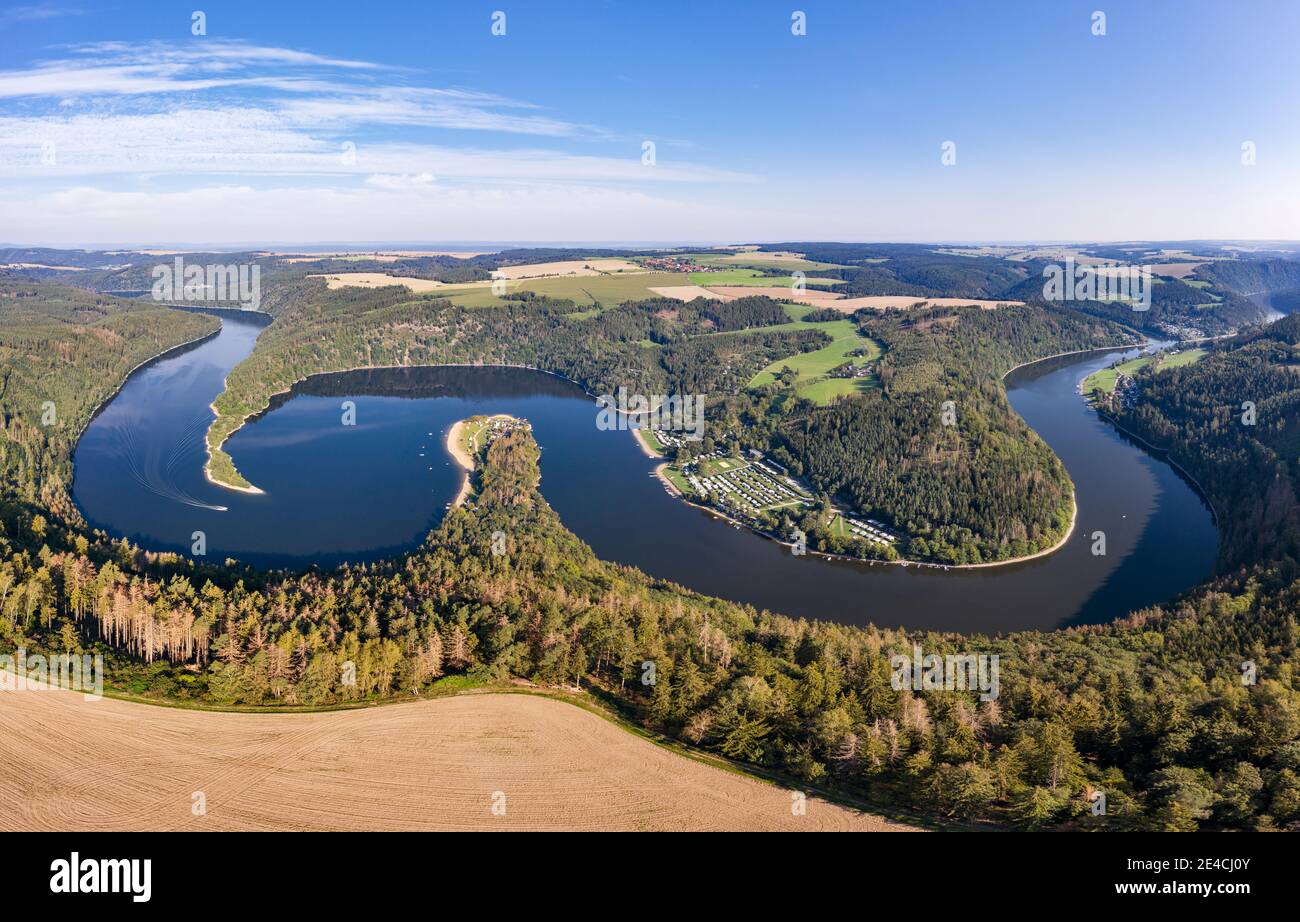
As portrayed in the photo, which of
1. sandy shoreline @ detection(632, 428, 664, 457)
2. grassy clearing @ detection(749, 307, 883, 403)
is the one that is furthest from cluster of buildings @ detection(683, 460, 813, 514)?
grassy clearing @ detection(749, 307, 883, 403)

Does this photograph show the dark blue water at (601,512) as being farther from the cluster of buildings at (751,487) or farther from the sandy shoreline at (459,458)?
the cluster of buildings at (751,487)

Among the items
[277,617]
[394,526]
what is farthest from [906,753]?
[394,526]

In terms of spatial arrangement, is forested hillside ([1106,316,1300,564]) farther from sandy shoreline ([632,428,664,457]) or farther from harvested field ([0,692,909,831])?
sandy shoreline ([632,428,664,457])

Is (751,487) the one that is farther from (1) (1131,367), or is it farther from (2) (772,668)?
(1) (1131,367)

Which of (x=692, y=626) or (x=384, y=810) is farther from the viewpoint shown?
(x=692, y=626)

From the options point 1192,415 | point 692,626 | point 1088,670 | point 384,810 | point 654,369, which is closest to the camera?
point 384,810

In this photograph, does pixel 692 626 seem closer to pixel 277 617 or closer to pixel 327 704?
pixel 327 704

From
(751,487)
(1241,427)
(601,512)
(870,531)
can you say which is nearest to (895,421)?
(751,487)

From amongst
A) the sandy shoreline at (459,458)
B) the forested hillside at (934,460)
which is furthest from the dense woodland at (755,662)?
the forested hillside at (934,460)
